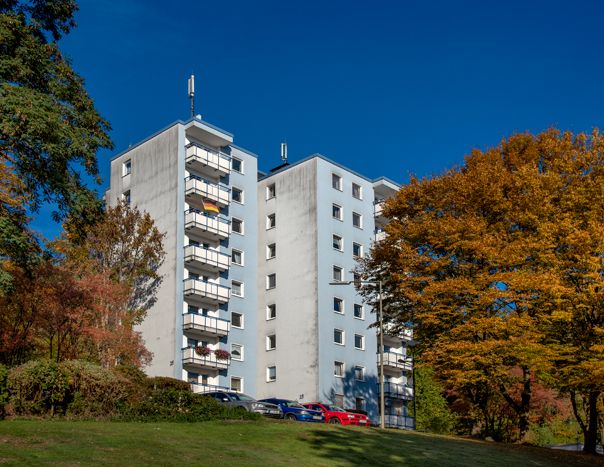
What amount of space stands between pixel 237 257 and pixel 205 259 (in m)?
5.55

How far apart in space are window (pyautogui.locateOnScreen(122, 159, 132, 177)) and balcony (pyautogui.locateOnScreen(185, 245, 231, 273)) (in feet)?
39.3

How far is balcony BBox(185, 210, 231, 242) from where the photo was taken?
2667 inches

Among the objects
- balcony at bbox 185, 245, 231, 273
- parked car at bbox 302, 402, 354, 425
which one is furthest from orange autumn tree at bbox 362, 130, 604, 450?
balcony at bbox 185, 245, 231, 273

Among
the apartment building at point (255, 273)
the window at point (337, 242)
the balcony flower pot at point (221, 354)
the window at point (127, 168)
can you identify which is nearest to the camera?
the balcony flower pot at point (221, 354)

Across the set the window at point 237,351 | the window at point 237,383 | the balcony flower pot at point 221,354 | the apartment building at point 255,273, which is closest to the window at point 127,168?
the apartment building at point 255,273

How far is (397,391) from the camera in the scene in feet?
254

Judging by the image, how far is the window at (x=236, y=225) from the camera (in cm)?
7297

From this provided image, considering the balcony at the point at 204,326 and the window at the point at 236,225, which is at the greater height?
the window at the point at 236,225

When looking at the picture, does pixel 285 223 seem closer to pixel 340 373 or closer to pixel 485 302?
pixel 340 373

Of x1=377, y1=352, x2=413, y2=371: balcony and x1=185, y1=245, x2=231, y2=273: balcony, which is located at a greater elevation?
x1=185, y1=245, x2=231, y2=273: balcony

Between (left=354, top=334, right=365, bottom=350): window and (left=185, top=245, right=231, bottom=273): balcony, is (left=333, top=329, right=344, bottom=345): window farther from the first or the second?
(left=185, top=245, right=231, bottom=273): balcony

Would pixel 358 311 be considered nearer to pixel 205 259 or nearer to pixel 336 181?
pixel 336 181

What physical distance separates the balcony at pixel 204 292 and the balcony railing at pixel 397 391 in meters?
17.6

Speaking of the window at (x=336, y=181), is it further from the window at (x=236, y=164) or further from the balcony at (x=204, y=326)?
the balcony at (x=204, y=326)
